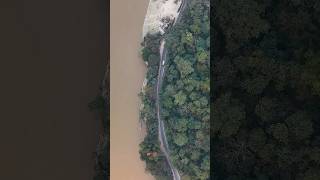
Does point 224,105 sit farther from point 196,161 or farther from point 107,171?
point 107,171

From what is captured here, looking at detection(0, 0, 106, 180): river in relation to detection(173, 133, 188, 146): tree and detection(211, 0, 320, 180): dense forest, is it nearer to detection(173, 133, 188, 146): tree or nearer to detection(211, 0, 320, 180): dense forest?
detection(173, 133, 188, 146): tree

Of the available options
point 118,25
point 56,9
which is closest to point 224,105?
point 118,25

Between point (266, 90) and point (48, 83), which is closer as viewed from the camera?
point (266, 90)

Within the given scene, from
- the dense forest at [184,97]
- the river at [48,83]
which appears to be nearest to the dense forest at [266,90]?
the dense forest at [184,97]

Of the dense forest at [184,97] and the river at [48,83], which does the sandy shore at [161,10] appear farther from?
the river at [48,83]

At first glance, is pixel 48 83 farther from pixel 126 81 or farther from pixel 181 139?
pixel 181 139

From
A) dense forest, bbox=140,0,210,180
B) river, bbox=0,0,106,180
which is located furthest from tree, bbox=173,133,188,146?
river, bbox=0,0,106,180

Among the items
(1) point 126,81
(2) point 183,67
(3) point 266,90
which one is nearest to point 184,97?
(2) point 183,67
